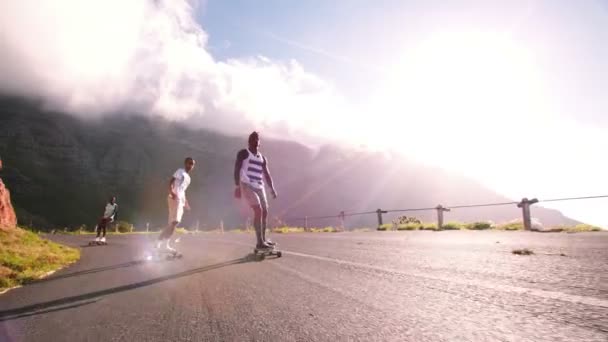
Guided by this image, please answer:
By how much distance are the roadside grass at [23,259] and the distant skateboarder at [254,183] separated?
11.8 ft

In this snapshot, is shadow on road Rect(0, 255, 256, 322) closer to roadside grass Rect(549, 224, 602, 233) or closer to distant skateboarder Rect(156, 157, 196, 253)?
distant skateboarder Rect(156, 157, 196, 253)

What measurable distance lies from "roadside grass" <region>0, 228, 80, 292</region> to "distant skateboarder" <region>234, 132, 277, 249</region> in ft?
11.8

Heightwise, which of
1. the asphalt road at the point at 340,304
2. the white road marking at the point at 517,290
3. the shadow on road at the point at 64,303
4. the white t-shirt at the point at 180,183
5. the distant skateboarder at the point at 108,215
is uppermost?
the white t-shirt at the point at 180,183

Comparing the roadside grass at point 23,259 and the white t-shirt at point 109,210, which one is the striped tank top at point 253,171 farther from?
the white t-shirt at point 109,210

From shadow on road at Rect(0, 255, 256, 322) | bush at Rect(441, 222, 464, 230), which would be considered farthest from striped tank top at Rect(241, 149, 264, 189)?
bush at Rect(441, 222, 464, 230)

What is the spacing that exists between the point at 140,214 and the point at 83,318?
210840mm

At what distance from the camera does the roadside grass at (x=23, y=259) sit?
19.3 ft

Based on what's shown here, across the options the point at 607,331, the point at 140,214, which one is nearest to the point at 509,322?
the point at 607,331

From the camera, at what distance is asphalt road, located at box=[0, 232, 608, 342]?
7.36ft

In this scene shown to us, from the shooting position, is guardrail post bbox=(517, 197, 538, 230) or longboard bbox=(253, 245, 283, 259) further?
guardrail post bbox=(517, 197, 538, 230)

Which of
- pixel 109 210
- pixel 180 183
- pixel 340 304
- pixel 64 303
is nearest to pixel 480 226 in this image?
pixel 180 183

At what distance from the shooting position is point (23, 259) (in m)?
7.34

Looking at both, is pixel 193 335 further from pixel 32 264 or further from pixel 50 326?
pixel 32 264

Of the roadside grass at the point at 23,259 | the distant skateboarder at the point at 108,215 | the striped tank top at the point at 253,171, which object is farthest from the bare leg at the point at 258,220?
the distant skateboarder at the point at 108,215
